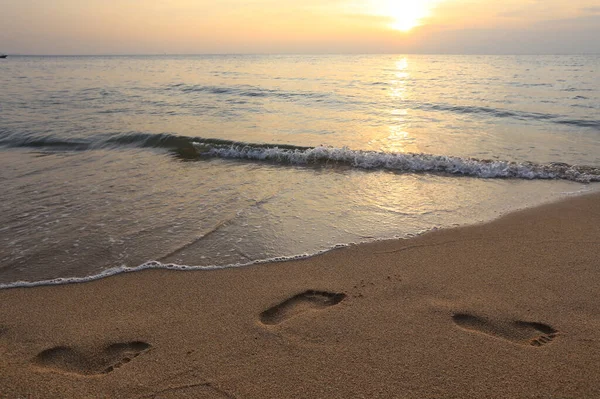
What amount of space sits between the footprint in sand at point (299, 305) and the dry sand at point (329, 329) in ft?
0.05

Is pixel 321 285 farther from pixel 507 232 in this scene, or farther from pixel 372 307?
pixel 507 232

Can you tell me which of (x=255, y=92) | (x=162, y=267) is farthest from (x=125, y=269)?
(x=255, y=92)

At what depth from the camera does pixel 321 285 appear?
3912 mm

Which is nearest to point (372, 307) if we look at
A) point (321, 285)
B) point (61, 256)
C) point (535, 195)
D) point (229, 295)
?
point (321, 285)

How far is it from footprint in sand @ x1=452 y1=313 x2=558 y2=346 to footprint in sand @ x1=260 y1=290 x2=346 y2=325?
1.05 metres

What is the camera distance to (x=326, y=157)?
953cm

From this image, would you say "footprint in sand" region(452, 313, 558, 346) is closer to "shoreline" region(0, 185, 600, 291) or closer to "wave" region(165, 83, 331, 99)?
"shoreline" region(0, 185, 600, 291)

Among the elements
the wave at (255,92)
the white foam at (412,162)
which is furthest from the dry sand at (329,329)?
the wave at (255,92)

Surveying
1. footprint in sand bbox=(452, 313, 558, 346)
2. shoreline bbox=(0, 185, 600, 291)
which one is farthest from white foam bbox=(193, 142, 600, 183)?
footprint in sand bbox=(452, 313, 558, 346)

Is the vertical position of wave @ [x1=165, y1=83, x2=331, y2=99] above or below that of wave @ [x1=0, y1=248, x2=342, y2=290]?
above

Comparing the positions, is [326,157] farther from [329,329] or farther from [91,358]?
[91,358]

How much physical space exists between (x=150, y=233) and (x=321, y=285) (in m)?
2.56

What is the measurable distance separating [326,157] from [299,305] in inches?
247

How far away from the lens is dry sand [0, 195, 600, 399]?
262 centimetres
